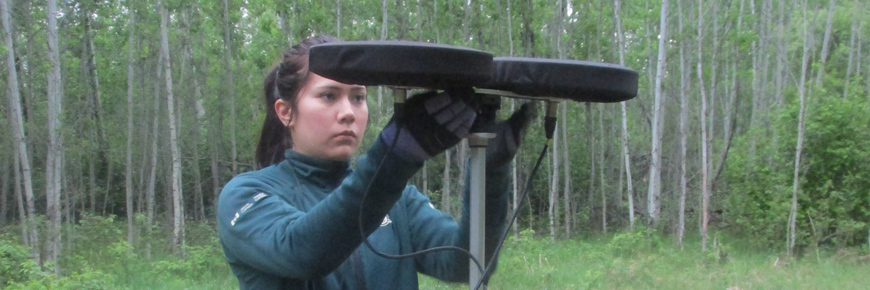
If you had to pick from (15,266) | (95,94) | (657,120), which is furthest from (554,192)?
(95,94)

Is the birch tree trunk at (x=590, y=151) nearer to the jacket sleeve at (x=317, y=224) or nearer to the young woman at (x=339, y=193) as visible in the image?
the young woman at (x=339, y=193)

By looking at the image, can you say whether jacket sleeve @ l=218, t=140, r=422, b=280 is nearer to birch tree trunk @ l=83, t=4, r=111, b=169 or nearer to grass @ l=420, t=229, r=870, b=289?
grass @ l=420, t=229, r=870, b=289

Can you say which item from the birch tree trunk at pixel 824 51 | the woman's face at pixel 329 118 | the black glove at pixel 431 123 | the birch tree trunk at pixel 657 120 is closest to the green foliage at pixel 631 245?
the birch tree trunk at pixel 657 120

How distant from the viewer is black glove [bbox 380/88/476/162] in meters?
1.22

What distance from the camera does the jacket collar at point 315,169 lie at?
65.7 inches

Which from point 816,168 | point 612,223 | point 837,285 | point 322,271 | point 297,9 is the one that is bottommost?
point 612,223

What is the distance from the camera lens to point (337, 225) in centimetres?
131

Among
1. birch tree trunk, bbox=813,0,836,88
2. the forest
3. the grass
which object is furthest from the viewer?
birch tree trunk, bbox=813,0,836,88

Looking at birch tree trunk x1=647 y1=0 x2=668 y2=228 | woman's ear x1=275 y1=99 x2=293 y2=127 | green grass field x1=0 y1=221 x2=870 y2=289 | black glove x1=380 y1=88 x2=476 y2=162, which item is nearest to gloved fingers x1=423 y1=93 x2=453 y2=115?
black glove x1=380 y1=88 x2=476 y2=162

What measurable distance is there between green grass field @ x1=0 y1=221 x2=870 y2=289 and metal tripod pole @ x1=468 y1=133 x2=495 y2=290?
5067 millimetres

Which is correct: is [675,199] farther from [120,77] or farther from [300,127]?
[300,127]

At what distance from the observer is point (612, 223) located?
21.4 metres

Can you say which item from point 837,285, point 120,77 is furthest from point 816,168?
point 120,77

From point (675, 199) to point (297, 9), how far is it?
1028cm
